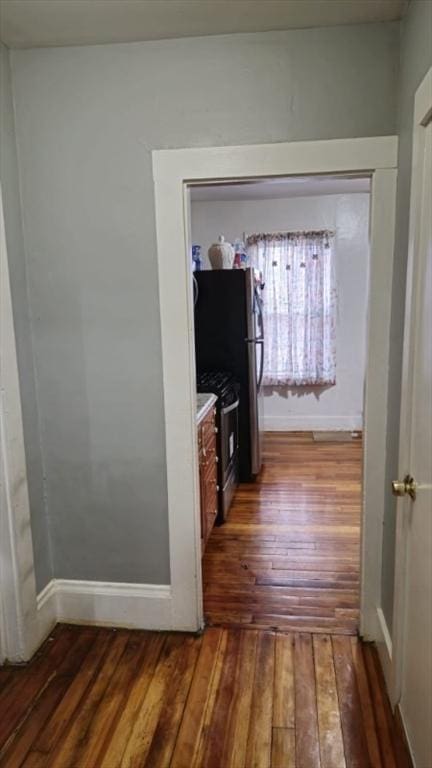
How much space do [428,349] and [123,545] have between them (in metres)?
1.57

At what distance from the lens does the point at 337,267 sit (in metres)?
5.27

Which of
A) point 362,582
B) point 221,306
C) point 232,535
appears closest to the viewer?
point 362,582

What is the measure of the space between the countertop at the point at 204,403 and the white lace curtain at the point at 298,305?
92.3 inches

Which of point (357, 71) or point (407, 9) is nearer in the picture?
point (407, 9)

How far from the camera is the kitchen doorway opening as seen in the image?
8.61ft

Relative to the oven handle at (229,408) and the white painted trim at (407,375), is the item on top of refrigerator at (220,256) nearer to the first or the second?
the oven handle at (229,408)

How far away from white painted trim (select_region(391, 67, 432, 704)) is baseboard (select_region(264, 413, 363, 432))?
3.78 m

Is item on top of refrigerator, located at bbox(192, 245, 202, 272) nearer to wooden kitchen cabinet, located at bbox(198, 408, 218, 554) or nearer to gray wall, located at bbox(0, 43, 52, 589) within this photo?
wooden kitchen cabinet, located at bbox(198, 408, 218, 554)

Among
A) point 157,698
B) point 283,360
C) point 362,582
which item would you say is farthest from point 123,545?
point 283,360

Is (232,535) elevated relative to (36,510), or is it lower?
lower

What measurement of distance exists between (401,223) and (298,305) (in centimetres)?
350

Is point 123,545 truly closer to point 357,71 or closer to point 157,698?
point 157,698

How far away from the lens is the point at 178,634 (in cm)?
227

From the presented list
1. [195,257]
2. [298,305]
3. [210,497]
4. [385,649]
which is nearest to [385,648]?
[385,649]
